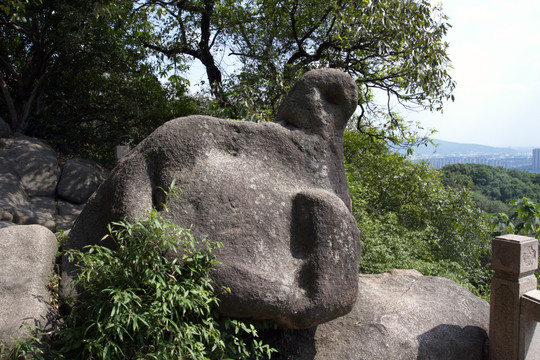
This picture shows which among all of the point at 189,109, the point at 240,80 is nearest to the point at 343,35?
the point at 240,80

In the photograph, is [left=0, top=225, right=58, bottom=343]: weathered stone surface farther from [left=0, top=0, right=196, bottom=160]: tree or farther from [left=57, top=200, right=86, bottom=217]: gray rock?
[left=0, top=0, right=196, bottom=160]: tree

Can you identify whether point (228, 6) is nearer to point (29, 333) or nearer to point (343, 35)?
point (343, 35)

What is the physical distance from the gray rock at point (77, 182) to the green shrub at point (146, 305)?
214 inches

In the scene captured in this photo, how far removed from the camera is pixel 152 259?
2531 millimetres

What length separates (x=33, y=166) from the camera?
7457 millimetres

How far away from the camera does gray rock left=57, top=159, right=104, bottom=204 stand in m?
7.64

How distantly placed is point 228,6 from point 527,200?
743cm

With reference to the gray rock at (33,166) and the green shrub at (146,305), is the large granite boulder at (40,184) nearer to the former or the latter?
the gray rock at (33,166)

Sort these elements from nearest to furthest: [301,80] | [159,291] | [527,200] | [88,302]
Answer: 1. [159,291]
2. [88,302]
3. [301,80]
4. [527,200]

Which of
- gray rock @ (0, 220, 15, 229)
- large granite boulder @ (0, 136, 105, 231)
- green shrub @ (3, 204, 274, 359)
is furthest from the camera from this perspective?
large granite boulder @ (0, 136, 105, 231)

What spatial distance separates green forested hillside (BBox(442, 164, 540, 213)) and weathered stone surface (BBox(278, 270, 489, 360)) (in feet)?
39.5

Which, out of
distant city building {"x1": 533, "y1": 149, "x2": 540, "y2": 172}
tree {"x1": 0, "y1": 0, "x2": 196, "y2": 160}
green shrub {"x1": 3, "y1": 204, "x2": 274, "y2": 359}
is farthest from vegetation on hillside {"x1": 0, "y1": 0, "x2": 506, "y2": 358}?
distant city building {"x1": 533, "y1": 149, "x2": 540, "y2": 172}

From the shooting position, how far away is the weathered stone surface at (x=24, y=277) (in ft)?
8.80

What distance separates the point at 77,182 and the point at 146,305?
20.2ft
